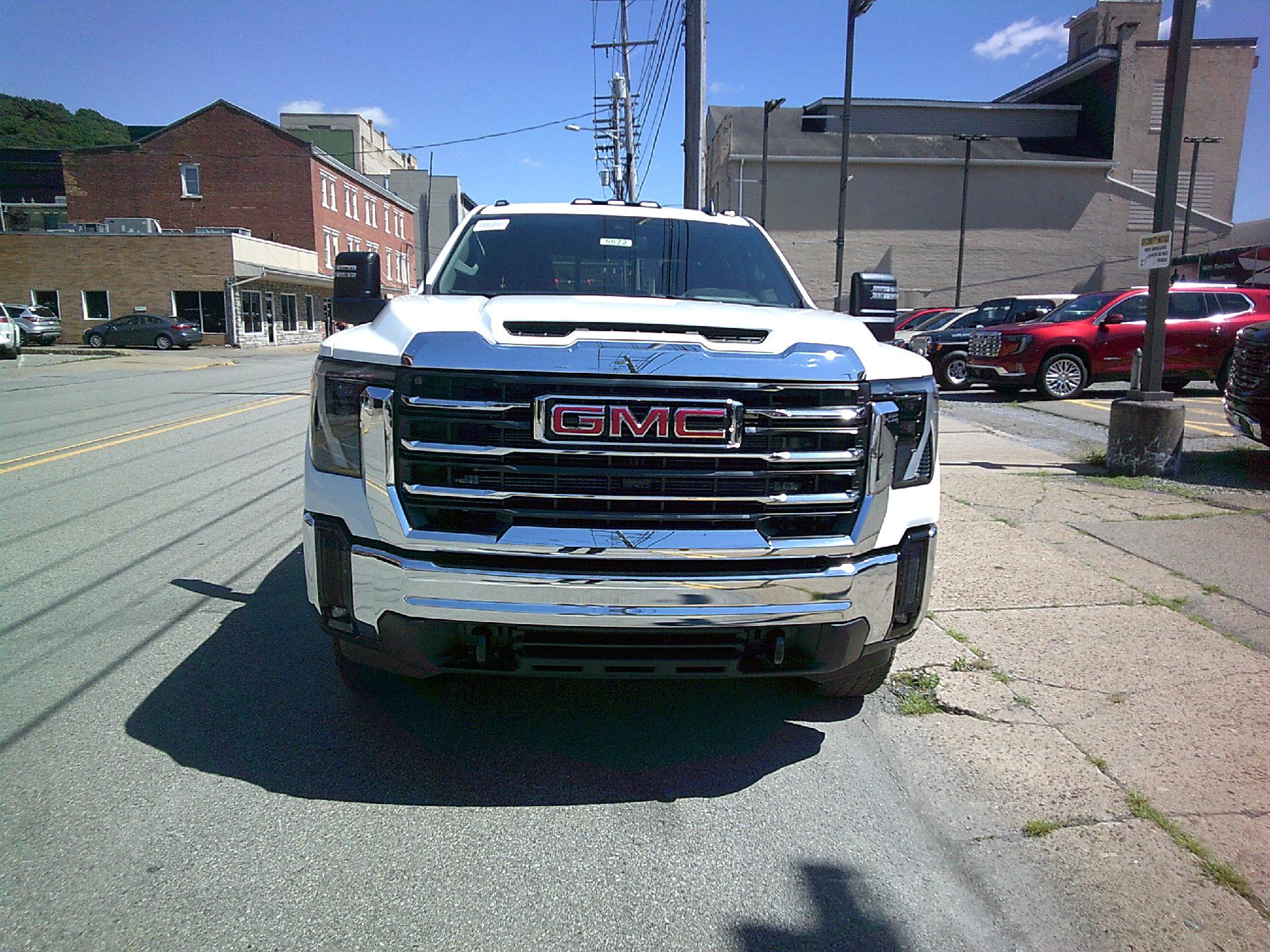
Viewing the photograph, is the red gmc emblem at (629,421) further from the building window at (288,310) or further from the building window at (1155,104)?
the building window at (1155,104)

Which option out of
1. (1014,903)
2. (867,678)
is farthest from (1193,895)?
(867,678)

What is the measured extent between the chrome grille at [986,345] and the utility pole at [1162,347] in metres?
6.97

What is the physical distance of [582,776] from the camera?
122 inches

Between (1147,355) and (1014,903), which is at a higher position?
(1147,355)

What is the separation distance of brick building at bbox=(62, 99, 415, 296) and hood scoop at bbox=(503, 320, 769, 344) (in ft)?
155

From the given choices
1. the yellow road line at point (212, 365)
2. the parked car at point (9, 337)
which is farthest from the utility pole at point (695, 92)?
the parked car at point (9, 337)

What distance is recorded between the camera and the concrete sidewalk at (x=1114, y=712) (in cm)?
259

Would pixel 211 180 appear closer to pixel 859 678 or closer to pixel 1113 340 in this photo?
pixel 1113 340

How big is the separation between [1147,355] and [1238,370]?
1.02 metres

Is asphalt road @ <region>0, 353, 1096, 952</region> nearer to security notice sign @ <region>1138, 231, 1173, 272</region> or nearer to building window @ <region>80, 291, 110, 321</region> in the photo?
security notice sign @ <region>1138, 231, 1173, 272</region>

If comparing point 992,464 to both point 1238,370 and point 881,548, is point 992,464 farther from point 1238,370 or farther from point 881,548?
point 881,548

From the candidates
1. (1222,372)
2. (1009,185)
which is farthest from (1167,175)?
(1009,185)

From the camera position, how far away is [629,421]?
8.89ft

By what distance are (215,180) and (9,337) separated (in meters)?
23.9
